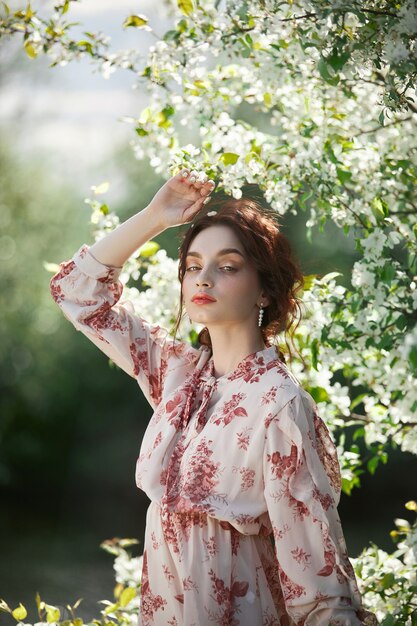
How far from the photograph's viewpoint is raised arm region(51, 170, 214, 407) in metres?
1.98

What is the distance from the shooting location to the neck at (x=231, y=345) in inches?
75.7

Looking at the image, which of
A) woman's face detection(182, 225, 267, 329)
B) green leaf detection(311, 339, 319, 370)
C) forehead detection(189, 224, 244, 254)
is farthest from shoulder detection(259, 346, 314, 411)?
green leaf detection(311, 339, 319, 370)

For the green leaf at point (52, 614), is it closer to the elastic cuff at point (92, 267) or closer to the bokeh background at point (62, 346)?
the elastic cuff at point (92, 267)

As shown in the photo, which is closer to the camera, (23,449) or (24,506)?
(24,506)

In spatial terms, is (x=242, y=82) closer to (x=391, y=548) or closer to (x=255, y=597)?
(x=255, y=597)

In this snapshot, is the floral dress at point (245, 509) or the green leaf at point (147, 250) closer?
the floral dress at point (245, 509)

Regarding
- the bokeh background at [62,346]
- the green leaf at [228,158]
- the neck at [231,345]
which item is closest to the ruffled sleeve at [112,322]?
the neck at [231,345]

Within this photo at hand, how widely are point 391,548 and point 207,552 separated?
5.41m

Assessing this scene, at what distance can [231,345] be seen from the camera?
193cm

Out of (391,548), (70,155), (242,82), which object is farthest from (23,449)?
(242,82)

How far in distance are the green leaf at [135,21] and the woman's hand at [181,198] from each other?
62cm

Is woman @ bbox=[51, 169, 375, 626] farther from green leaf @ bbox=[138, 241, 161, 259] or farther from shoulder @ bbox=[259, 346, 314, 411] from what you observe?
green leaf @ bbox=[138, 241, 161, 259]

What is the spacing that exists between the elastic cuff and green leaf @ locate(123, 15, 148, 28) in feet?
2.35

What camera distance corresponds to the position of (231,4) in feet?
6.94
